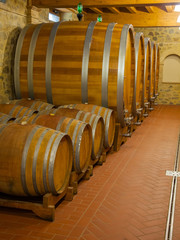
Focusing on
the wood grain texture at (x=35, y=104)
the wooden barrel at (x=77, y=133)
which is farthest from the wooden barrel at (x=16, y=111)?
the wooden barrel at (x=77, y=133)

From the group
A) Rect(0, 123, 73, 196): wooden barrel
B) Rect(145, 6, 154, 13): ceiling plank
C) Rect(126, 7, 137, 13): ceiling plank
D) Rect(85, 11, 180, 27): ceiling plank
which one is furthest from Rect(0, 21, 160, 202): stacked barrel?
Rect(85, 11, 180, 27): ceiling plank

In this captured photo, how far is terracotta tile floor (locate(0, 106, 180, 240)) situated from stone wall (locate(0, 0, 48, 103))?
2.58m

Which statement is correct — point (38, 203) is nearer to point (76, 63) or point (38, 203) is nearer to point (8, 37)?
point (76, 63)

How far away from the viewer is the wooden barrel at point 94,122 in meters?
4.34

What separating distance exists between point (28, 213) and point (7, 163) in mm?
626

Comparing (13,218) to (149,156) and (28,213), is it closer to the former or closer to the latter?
(28,213)

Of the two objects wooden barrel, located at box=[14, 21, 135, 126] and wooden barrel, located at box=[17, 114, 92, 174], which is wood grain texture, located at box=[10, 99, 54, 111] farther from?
wooden barrel, located at box=[17, 114, 92, 174]

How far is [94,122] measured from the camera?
4324 mm

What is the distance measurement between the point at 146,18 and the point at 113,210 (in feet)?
32.3

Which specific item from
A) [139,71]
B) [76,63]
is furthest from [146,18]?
[76,63]

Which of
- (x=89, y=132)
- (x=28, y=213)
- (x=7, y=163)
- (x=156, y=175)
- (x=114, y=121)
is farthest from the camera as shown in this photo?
(x=114, y=121)

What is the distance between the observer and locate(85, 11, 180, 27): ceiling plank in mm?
11461

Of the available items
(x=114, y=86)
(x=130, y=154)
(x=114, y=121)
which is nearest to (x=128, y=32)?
(x=114, y=86)

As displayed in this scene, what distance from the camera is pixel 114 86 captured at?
523 centimetres
